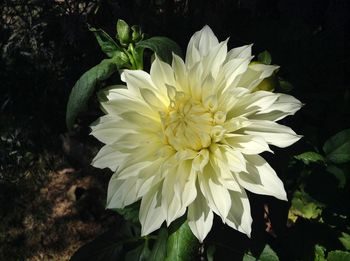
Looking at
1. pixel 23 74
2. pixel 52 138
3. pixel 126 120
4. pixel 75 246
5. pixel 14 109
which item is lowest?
pixel 75 246

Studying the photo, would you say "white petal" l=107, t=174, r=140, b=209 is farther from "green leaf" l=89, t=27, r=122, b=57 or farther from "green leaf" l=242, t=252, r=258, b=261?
"green leaf" l=242, t=252, r=258, b=261

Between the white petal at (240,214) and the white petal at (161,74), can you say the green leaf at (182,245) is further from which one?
the white petal at (161,74)

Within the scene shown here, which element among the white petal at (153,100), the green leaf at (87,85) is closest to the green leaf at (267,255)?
the white petal at (153,100)

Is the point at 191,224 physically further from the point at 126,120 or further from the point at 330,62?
the point at 330,62

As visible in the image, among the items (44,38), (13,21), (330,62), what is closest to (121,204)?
(330,62)

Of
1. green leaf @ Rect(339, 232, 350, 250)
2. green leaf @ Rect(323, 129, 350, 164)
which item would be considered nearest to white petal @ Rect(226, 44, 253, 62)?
green leaf @ Rect(323, 129, 350, 164)

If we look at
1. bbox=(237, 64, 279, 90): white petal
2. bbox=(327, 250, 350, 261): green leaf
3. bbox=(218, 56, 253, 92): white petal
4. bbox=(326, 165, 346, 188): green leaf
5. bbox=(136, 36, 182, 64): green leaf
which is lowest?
bbox=(327, 250, 350, 261): green leaf
